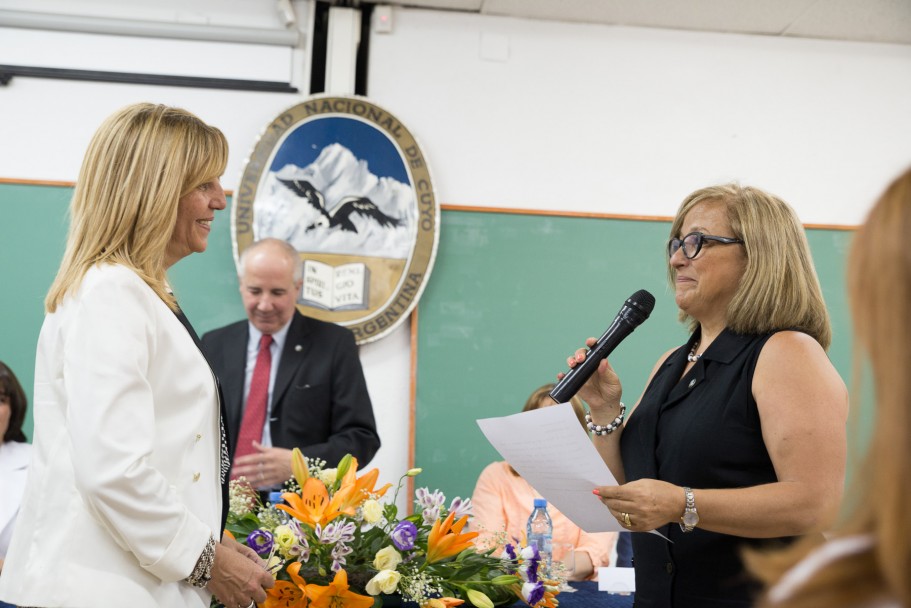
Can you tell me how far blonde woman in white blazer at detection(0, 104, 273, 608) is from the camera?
1.36 metres

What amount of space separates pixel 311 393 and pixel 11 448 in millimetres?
1250

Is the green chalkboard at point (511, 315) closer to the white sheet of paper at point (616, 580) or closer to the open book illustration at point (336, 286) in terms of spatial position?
the open book illustration at point (336, 286)

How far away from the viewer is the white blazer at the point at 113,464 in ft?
4.44

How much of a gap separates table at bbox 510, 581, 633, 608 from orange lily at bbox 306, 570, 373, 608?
1.61 feet

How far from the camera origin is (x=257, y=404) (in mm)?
3305

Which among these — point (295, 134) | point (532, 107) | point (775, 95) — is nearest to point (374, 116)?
point (295, 134)

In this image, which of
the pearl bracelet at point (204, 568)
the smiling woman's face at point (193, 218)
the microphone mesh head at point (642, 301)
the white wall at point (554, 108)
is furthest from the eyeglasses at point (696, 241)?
the white wall at point (554, 108)

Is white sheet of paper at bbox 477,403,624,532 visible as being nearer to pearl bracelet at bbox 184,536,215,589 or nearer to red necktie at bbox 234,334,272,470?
pearl bracelet at bbox 184,536,215,589

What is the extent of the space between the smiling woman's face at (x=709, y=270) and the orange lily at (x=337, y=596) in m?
0.87

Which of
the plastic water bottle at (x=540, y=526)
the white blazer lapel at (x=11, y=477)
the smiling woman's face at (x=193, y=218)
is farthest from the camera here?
the white blazer lapel at (x=11, y=477)

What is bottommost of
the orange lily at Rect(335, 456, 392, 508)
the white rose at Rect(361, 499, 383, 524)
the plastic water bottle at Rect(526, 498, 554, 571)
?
the plastic water bottle at Rect(526, 498, 554, 571)

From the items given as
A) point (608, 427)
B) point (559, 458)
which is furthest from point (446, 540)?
point (608, 427)

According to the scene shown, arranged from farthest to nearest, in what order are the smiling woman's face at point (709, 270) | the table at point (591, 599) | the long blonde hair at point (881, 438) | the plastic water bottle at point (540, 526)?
the plastic water bottle at point (540, 526)
the table at point (591, 599)
the smiling woman's face at point (709, 270)
the long blonde hair at point (881, 438)

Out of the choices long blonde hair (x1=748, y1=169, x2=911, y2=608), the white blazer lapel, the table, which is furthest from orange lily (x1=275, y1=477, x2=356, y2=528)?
the white blazer lapel
